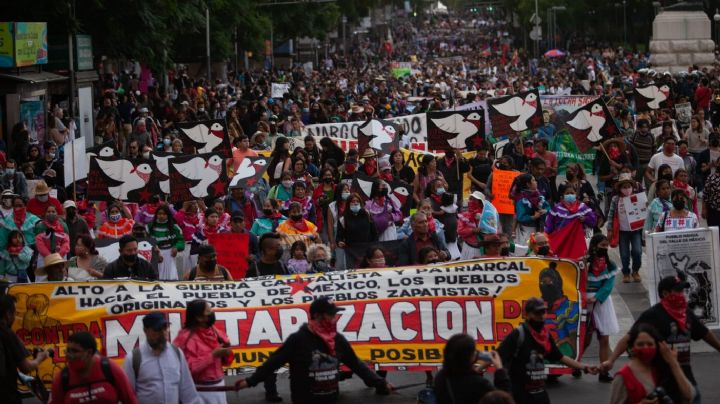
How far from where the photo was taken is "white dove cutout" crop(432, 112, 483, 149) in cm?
2162

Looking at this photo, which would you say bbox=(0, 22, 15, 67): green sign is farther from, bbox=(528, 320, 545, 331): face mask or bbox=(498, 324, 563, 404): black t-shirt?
bbox=(498, 324, 563, 404): black t-shirt

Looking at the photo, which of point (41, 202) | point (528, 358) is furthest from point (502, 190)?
point (528, 358)

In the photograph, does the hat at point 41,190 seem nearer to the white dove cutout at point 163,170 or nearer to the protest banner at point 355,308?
the white dove cutout at point 163,170

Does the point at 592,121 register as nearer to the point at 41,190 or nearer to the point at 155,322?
the point at 41,190

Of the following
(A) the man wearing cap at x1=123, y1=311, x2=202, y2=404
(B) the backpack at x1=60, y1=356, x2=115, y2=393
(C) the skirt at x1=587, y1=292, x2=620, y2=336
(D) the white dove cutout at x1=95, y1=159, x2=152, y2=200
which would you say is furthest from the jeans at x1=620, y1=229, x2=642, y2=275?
(B) the backpack at x1=60, y1=356, x2=115, y2=393

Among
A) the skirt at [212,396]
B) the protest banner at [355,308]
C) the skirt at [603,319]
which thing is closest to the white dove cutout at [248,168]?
the protest banner at [355,308]

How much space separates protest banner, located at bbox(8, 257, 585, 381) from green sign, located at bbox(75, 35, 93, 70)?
2121cm

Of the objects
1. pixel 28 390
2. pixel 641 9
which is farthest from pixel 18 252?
pixel 641 9

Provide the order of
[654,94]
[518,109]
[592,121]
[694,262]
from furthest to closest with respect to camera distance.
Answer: [654,94] < [518,109] < [592,121] < [694,262]

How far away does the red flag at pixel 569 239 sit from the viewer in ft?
50.0

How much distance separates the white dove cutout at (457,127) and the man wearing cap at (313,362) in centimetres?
1224

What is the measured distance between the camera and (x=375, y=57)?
99062 mm

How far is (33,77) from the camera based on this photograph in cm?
2870

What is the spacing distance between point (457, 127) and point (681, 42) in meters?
24.8
